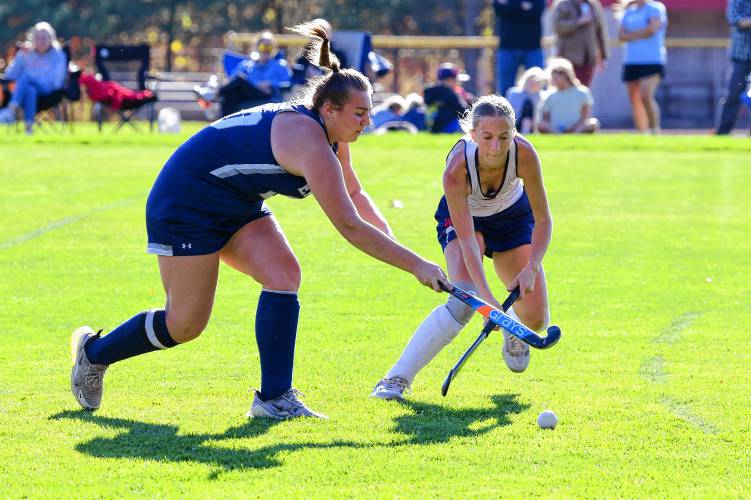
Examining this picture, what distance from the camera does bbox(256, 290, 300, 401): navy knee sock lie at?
19.1 ft

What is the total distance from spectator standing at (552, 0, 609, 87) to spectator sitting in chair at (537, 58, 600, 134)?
68 centimetres

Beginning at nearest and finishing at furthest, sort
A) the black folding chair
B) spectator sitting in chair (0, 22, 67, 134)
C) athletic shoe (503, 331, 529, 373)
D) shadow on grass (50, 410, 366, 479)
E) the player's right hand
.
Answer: shadow on grass (50, 410, 366, 479)
the player's right hand
athletic shoe (503, 331, 529, 373)
spectator sitting in chair (0, 22, 67, 134)
the black folding chair

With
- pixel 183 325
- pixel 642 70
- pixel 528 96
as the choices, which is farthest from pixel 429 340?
pixel 642 70

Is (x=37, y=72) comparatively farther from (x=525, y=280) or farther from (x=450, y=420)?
(x=450, y=420)

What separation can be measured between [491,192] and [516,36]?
13.9m

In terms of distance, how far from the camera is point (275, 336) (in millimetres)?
5824

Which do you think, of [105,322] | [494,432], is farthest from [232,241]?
[105,322]

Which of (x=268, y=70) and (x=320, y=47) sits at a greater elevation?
(x=320, y=47)

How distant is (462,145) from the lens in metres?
6.23

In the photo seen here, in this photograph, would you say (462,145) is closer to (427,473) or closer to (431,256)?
(427,473)

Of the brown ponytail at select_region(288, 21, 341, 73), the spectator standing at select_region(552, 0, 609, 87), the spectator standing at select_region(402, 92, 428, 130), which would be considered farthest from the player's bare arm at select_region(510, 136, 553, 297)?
the spectator standing at select_region(402, 92, 428, 130)

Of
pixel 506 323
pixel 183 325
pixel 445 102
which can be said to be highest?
pixel 506 323

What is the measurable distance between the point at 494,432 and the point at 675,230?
662cm

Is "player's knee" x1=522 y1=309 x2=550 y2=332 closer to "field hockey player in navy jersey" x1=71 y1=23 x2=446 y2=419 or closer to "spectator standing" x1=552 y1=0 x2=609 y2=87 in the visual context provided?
"field hockey player in navy jersey" x1=71 y1=23 x2=446 y2=419
